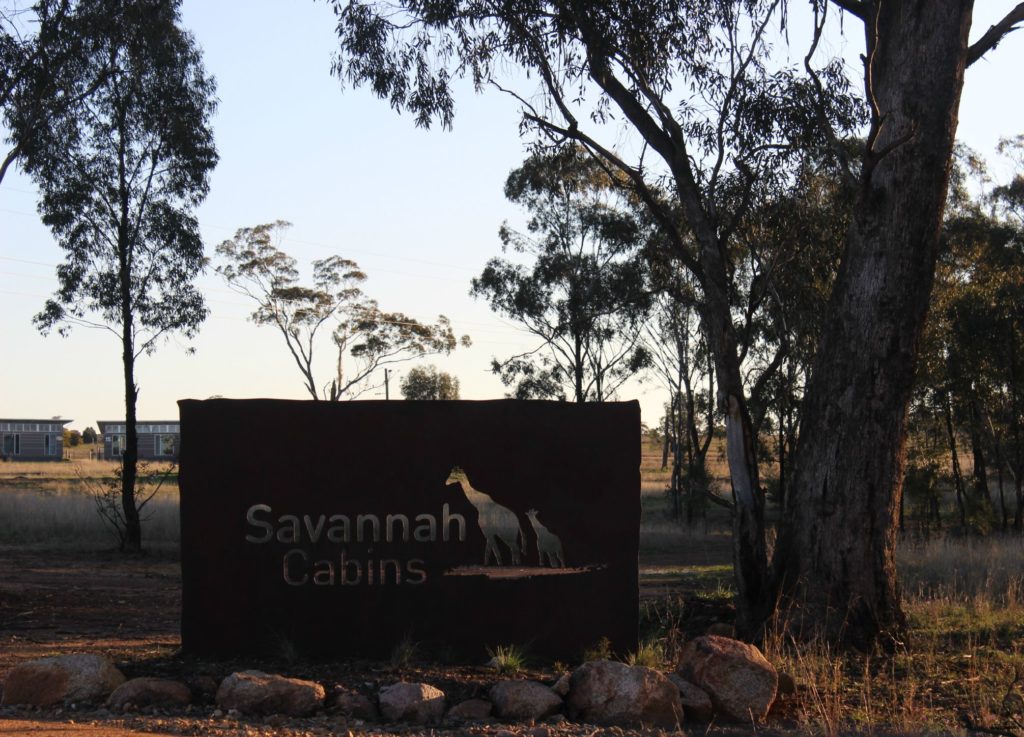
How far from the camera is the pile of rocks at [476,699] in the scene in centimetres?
689

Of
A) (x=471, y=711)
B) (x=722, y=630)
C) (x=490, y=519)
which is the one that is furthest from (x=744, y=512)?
(x=471, y=711)

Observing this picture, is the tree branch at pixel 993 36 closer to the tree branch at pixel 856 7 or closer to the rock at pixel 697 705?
the tree branch at pixel 856 7

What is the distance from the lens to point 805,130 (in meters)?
13.0

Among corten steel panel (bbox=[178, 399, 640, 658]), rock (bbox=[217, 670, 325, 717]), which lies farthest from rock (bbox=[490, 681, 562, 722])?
corten steel panel (bbox=[178, 399, 640, 658])

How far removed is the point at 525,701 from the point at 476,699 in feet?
1.12

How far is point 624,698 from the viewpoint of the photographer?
689 cm

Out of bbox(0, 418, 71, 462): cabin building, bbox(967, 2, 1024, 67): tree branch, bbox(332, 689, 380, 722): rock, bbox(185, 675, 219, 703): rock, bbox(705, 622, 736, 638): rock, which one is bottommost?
bbox(705, 622, 736, 638): rock

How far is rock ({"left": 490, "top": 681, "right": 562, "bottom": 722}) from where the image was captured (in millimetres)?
6906

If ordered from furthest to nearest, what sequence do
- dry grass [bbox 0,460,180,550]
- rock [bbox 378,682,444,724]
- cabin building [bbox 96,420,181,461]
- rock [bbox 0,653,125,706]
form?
cabin building [bbox 96,420,181,461] → dry grass [bbox 0,460,180,550] → rock [bbox 0,653,125,706] → rock [bbox 378,682,444,724]

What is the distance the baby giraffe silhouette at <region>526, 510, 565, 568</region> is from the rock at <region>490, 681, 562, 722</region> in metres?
1.48

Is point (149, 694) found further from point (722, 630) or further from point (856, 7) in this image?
point (856, 7)

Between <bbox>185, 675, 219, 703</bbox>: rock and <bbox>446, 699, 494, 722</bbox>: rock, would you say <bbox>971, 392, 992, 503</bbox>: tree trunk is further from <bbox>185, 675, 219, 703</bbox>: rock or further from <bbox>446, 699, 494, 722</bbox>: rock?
<bbox>185, 675, 219, 703</bbox>: rock

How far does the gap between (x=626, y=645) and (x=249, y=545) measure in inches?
110

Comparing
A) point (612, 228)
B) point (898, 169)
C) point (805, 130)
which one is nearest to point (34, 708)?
A: point (898, 169)
